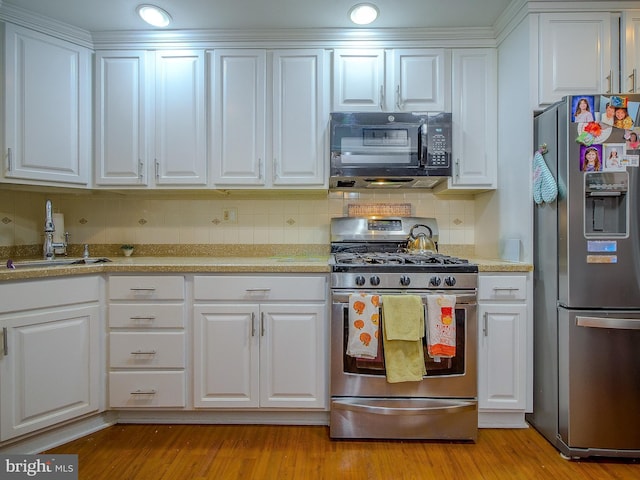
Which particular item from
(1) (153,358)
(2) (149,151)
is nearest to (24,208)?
(2) (149,151)

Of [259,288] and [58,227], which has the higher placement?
[58,227]

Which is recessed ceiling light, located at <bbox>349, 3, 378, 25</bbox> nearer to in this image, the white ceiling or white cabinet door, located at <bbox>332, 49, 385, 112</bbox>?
the white ceiling

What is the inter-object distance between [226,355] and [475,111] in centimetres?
212

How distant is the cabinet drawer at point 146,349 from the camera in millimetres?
1835

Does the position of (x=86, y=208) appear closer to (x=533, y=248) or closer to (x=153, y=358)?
(x=153, y=358)

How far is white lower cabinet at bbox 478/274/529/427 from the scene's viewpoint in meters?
1.81

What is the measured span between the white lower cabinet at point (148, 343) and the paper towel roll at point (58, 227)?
820mm

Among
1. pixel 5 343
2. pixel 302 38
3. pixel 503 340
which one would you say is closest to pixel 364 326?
pixel 503 340

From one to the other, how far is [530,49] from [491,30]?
1.25 feet

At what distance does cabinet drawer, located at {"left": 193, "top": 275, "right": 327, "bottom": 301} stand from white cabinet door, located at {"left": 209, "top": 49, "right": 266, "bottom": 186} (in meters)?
0.74

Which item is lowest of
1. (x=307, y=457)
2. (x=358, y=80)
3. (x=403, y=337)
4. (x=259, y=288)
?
(x=307, y=457)

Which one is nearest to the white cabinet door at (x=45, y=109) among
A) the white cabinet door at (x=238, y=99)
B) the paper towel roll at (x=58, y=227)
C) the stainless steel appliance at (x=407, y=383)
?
the paper towel roll at (x=58, y=227)

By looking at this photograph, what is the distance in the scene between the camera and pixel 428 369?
1.73m

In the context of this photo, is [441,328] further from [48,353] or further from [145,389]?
[48,353]
